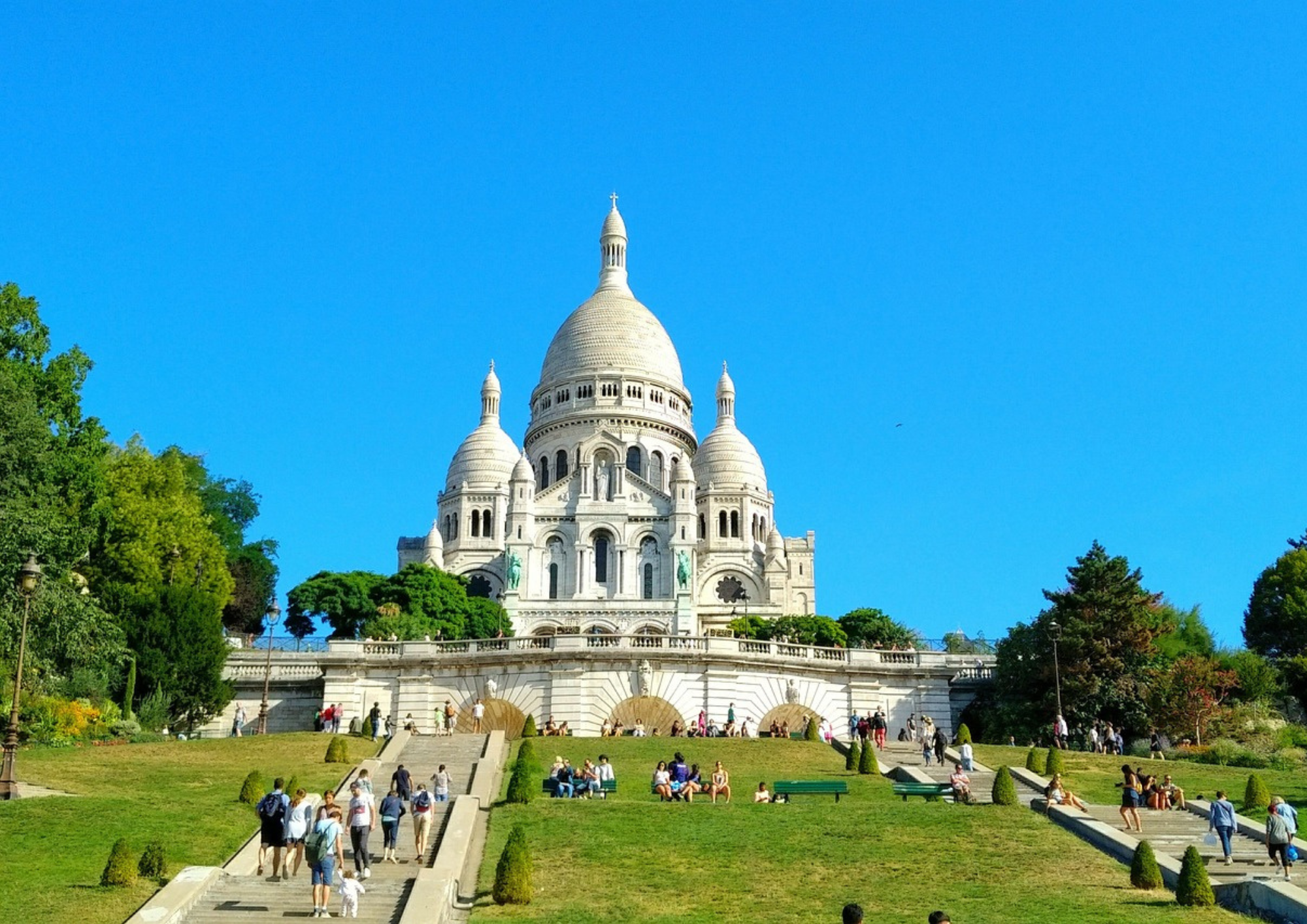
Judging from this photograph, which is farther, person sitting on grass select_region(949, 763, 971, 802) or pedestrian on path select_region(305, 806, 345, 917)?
person sitting on grass select_region(949, 763, 971, 802)

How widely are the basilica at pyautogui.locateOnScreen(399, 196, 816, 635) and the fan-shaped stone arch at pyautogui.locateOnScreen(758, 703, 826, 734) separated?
39.1 meters

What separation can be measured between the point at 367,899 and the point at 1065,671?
3027 cm

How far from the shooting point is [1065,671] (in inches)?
1842

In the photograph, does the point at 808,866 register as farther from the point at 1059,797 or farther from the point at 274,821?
the point at 274,821

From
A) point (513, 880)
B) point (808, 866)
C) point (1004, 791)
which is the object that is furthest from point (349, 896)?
point (1004, 791)

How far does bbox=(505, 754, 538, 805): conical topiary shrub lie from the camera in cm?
2838

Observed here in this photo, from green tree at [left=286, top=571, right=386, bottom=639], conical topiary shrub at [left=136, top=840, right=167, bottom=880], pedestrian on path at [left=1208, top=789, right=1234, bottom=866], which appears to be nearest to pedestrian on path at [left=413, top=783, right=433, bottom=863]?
conical topiary shrub at [left=136, top=840, right=167, bottom=880]

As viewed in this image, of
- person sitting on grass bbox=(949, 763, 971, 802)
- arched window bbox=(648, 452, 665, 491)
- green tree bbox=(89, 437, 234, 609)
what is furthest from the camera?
arched window bbox=(648, 452, 665, 491)

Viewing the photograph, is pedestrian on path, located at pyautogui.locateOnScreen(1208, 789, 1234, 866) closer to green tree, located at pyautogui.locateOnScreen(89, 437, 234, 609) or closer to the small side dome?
green tree, located at pyautogui.locateOnScreen(89, 437, 234, 609)

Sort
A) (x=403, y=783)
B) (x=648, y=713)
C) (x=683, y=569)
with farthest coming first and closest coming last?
(x=683, y=569)
(x=648, y=713)
(x=403, y=783)

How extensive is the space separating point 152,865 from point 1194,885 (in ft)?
46.2

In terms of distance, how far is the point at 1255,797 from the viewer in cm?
2972

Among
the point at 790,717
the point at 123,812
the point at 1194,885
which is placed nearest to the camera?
the point at 1194,885

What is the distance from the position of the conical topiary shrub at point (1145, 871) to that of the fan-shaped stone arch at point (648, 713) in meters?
24.5
